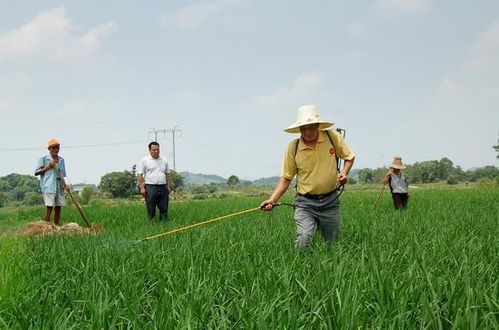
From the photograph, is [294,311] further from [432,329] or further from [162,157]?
[162,157]

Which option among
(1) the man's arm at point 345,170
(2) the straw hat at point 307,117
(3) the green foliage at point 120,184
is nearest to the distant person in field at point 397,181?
(1) the man's arm at point 345,170

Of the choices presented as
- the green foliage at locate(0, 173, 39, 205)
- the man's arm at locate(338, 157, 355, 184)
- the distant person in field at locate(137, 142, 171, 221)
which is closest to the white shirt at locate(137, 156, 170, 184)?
the distant person in field at locate(137, 142, 171, 221)

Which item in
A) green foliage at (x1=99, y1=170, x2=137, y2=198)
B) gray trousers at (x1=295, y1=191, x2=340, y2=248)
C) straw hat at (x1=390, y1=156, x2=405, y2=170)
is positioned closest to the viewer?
gray trousers at (x1=295, y1=191, x2=340, y2=248)

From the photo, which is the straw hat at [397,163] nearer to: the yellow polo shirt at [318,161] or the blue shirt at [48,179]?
the yellow polo shirt at [318,161]

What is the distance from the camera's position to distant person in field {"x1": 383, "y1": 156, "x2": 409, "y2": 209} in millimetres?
9297

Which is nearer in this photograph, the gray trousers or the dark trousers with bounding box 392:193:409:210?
the gray trousers

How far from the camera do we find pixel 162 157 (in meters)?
8.56

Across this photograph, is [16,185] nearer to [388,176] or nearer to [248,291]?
[388,176]

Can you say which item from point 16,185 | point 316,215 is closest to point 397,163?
point 316,215

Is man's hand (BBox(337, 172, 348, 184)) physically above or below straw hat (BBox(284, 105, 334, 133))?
below

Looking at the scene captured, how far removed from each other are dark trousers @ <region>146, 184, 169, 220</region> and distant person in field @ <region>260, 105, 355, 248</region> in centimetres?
454

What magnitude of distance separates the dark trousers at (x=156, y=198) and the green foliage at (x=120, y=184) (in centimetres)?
6870

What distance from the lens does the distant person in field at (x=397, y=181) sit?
9297 millimetres

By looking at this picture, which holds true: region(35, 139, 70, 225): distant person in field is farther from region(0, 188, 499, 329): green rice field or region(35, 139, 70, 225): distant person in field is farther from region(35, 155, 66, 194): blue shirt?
region(0, 188, 499, 329): green rice field
